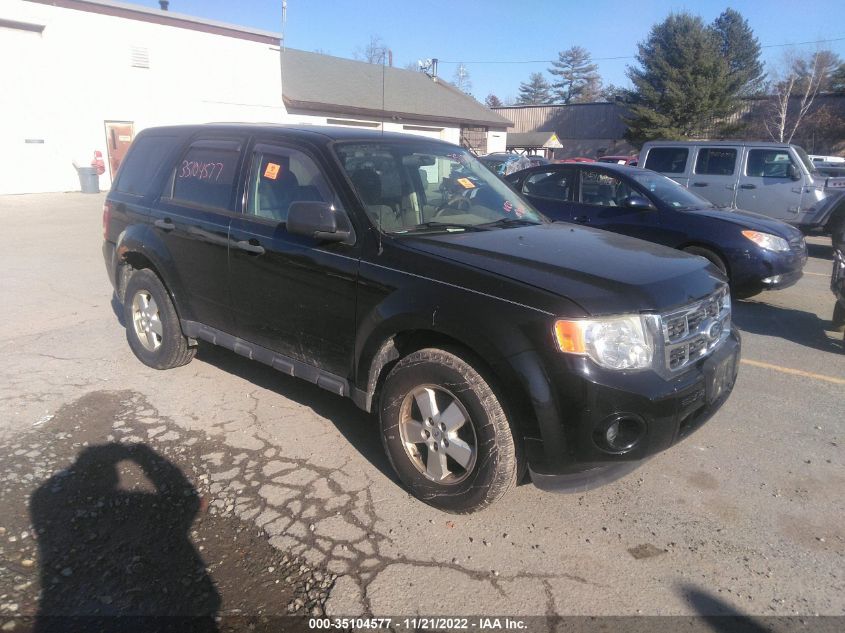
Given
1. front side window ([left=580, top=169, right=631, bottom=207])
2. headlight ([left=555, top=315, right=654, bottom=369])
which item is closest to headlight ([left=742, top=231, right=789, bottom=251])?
front side window ([left=580, top=169, right=631, bottom=207])

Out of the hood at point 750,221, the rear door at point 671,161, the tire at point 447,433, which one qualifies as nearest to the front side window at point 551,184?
the hood at point 750,221

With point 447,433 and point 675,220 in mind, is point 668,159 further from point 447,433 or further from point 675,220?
point 447,433

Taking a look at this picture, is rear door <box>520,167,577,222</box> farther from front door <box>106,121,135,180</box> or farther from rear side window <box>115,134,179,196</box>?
front door <box>106,121,135,180</box>

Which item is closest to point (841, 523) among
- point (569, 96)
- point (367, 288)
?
point (367, 288)

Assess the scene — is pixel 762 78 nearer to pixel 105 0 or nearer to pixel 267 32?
pixel 267 32

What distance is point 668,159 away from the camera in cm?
1265

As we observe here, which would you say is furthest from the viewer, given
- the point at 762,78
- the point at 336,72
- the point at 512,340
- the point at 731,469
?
the point at 762,78

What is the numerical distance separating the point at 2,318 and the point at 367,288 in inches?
207

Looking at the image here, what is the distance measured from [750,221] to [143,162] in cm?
655

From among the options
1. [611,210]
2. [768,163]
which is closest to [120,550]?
[611,210]

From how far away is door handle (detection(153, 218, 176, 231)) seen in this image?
181 inches

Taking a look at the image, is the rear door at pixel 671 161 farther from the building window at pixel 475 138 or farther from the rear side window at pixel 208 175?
the building window at pixel 475 138

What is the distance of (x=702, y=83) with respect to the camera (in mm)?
43500

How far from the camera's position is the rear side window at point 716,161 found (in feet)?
39.4
